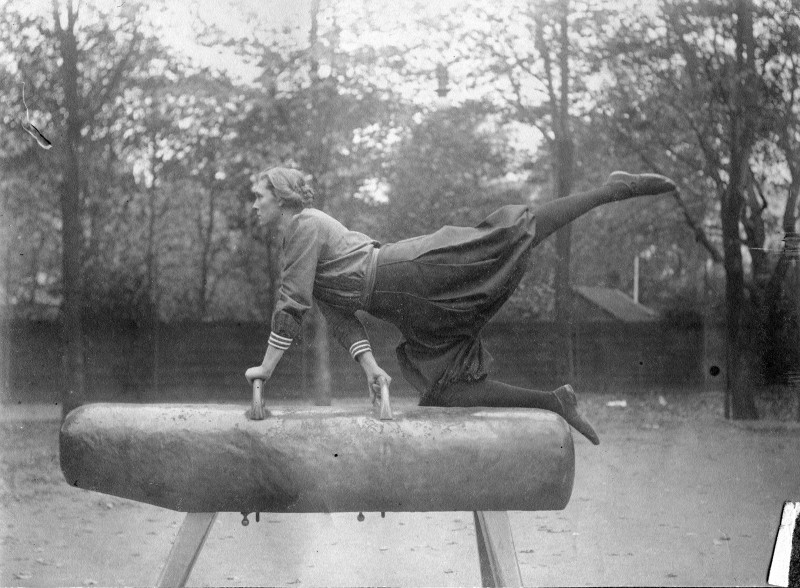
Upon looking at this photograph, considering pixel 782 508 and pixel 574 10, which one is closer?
pixel 782 508

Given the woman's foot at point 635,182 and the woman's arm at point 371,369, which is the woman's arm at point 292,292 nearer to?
the woman's arm at point 371,369

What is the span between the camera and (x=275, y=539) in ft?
12.7

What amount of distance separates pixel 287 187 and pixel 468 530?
1.98 m

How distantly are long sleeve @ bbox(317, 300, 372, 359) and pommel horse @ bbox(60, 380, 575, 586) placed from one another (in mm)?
235

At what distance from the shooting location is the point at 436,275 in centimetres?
297

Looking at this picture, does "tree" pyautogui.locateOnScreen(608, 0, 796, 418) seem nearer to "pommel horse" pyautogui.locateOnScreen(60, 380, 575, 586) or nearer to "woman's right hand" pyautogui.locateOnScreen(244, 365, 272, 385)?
"pommel horse" pyautogui.locateOnScreen(60, 380, 575, 586)

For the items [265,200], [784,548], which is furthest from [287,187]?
[784,548]

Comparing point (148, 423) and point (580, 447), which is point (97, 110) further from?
point (580, 447)

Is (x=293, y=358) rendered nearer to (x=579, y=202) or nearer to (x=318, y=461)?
(x=318, y=461)

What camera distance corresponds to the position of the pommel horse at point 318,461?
9.07ft

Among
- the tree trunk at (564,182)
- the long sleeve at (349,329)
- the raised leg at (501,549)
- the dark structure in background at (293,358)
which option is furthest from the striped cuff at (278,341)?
the tree trunk at (564,182)

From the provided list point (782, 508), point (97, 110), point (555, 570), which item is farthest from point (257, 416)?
point (782, 508)

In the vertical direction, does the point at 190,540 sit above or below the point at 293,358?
below

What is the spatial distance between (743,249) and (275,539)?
106 inches
